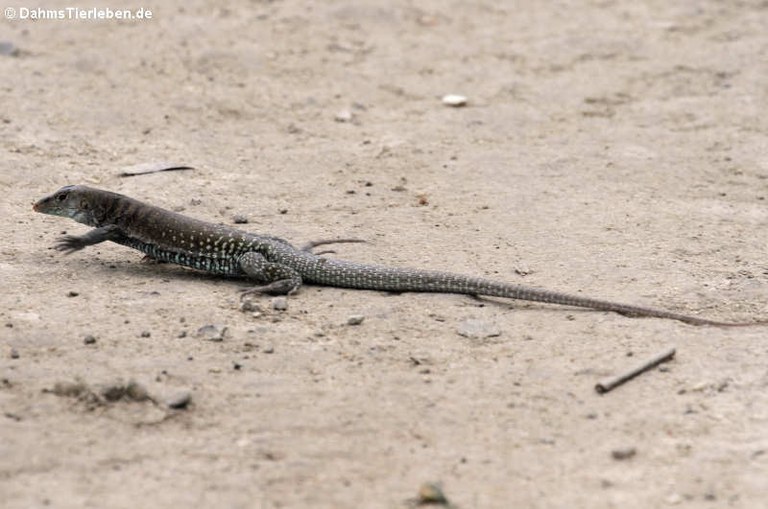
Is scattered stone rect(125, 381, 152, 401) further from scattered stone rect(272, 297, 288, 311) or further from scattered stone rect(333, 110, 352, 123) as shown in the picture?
scattered stone rect(333, 110, 352, 123)

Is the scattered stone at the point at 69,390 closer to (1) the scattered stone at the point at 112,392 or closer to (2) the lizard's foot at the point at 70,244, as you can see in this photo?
(1) the scattered stone at the point at 112,392

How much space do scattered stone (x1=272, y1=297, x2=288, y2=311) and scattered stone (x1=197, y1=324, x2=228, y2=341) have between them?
1.86ft

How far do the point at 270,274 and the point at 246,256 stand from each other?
0.24 meters

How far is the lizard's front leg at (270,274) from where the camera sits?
28.1ft

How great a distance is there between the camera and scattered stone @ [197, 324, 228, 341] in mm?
7617

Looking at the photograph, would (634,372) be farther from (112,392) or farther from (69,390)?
(69,390)

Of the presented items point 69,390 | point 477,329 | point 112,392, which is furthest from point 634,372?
point 69,390

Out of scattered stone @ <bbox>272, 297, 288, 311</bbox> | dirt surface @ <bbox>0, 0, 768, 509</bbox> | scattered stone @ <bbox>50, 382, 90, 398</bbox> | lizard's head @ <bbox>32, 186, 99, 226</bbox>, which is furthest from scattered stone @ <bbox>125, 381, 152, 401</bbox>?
lizard's head @ <bbox>32, 186, 99, 226</bbox>

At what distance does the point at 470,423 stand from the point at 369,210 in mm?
4178

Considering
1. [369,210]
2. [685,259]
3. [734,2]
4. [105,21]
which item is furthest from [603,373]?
[734,2]

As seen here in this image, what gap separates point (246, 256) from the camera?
28.8 feet

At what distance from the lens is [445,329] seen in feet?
26.1

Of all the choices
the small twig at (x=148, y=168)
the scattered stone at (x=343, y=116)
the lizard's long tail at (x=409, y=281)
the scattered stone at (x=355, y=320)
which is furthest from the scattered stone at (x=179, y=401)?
the scattered stone at (x=343, y=116)

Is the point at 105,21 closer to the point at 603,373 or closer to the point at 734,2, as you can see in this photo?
the point at 734,2
